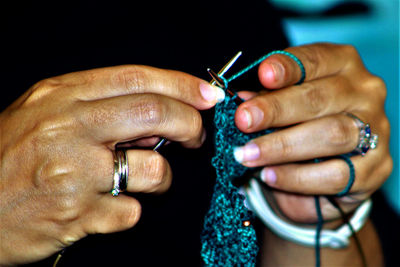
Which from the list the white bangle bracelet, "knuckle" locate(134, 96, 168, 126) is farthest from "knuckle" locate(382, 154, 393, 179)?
"knuckle" locate(134, 96, 168, 126)

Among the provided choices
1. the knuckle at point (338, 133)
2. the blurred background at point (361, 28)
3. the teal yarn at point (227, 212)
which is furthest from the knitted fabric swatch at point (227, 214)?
the blurred background at point (361, 28)

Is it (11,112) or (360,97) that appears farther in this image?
(360,97)

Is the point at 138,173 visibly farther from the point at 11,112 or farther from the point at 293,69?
the point at 293,69

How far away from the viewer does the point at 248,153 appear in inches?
34.4

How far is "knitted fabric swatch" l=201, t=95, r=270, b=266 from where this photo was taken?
0.86 meters

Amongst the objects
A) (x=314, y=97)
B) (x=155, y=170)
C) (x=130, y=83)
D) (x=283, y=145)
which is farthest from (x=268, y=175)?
(x=130, y=83)

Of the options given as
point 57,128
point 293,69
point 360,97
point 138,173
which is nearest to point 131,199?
point 138,173

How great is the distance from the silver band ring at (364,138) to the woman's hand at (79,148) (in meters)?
0.42

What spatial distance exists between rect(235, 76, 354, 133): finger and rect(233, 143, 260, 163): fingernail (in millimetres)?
45

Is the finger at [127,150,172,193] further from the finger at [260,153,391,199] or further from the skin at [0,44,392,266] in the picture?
the finger at [260,153,391,199]

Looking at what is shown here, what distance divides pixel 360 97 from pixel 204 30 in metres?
0.52

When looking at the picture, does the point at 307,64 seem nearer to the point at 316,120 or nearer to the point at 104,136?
the point at 316,120

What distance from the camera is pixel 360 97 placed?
0.96 meters

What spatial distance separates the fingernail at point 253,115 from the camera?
83 cm
